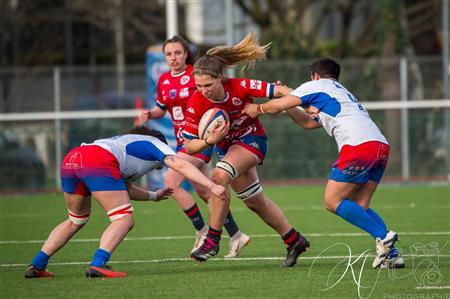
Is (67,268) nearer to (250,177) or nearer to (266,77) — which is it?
(250,177)

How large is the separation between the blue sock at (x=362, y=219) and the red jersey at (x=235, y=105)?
48.5 inches

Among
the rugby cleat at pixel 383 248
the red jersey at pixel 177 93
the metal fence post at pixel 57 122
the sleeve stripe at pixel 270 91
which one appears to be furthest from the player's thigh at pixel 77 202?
the metal fence post at pixel 57 122

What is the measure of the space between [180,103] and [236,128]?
6.09ft

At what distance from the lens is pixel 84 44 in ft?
104

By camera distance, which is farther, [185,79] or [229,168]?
[185,79]

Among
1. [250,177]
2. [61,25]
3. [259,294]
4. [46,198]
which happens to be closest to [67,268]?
[250,177]

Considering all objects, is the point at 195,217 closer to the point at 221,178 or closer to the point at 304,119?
the point at 221,178

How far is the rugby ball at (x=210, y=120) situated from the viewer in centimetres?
878

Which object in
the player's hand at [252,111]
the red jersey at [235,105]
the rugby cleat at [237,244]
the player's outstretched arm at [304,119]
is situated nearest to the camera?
the player's hand at [252,111]

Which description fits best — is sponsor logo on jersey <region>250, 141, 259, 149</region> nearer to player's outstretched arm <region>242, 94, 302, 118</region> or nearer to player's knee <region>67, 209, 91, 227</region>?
player's outstretched arm <region>242, 94, 302, 118</region>

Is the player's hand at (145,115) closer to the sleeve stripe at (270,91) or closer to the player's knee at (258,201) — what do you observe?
the player's knee at (258,201)

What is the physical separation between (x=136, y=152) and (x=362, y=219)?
74.9 inches

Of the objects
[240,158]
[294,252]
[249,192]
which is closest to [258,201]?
[249,192]

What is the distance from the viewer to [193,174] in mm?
8055
